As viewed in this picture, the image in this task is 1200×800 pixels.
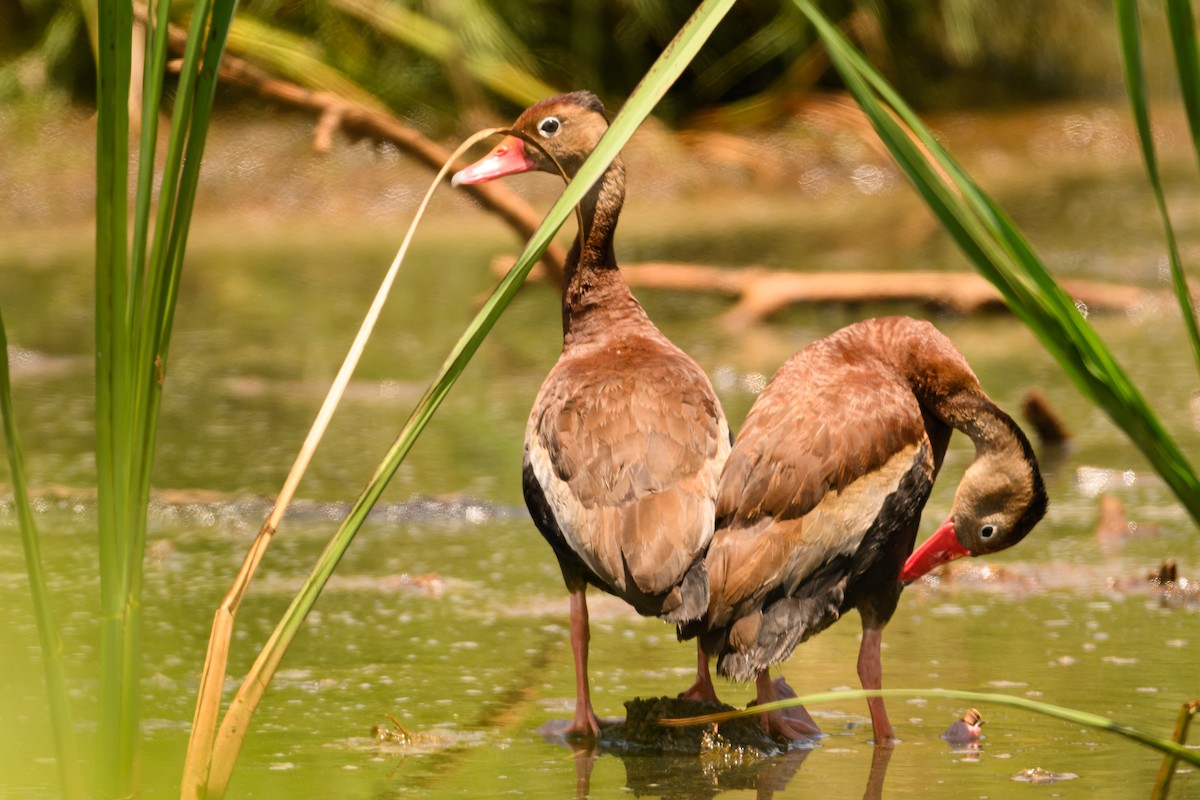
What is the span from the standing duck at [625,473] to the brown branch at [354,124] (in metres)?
0.41

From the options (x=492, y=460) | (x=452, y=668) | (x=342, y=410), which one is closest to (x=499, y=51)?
(x=342, y=410)

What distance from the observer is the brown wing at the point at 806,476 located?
324cm

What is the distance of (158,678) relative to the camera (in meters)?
3.69

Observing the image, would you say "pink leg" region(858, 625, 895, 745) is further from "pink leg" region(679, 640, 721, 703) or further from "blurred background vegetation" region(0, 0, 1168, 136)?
"blurred background vegetation" region(0, 0, 1168, 136)

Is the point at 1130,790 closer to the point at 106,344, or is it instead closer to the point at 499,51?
the point at 106,344

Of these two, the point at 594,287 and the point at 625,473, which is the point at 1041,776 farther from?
the point at 594,287

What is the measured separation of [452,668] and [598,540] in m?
0.70

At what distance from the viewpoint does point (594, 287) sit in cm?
424

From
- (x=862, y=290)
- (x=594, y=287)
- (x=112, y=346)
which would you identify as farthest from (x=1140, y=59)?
(x=862, y=290)

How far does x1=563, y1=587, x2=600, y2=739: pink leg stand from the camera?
3.33 metres

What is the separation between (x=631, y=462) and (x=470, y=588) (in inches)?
47.6

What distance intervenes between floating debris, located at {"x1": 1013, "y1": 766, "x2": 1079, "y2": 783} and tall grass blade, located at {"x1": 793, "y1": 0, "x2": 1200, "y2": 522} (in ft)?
3.50

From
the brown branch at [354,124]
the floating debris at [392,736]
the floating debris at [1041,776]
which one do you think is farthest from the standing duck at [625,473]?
the floating debris at [1041,776]

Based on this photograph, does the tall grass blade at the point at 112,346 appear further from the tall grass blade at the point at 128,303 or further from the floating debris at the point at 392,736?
the floating debris at the point at 392,736
